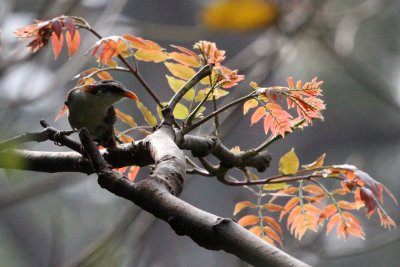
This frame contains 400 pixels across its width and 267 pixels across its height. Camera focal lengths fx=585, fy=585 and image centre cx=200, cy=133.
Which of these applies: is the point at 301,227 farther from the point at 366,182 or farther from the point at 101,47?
the point at 101,47

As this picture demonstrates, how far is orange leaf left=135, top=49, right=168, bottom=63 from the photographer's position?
3.19ft

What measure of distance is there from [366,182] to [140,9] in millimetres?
4084

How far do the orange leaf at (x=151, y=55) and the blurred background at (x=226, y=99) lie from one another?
30cm

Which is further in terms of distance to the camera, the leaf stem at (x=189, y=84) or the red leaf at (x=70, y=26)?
the red leaf at (x=70, y=26)

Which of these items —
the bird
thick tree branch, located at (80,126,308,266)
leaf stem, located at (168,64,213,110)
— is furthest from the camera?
the bird

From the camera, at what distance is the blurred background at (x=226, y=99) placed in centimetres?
167

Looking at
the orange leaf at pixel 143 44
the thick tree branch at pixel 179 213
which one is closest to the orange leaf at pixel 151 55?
the orange leaf at pixel 143 44

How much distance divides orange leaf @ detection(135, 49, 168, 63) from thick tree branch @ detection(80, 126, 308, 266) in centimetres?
36

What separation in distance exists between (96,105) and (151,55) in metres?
0.14

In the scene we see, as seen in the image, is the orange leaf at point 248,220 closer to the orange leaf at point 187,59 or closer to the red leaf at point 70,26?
the orange leaf at point 187,59

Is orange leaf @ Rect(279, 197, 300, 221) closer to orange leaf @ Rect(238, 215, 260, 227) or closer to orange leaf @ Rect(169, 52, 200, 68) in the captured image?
orange leaf @ Rect(238, 215, 260, 227)

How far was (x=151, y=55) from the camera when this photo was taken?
98 centimetres

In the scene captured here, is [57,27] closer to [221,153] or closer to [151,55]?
[151,55]

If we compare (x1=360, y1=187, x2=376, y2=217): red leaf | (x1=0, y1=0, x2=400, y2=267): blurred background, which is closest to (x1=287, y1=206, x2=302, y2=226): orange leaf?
(x1=360, y1=187, x2=376, y2=217): red leaf
